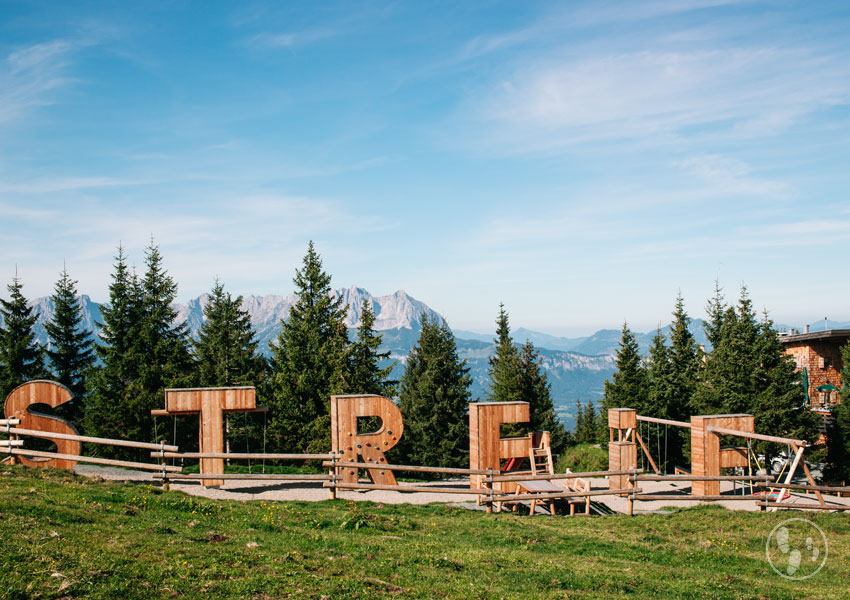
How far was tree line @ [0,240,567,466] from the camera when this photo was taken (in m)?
31.3

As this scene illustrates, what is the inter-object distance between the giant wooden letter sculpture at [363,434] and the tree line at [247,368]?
12455mm

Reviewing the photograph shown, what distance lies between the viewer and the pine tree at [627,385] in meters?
36.8

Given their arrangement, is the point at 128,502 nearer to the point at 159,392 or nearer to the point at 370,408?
the point at 370,408

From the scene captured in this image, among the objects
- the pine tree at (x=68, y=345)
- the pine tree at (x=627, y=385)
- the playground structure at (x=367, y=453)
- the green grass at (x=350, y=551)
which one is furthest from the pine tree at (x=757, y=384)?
the pine tree at (x=68, y=345)

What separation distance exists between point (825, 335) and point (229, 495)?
37.2 meters

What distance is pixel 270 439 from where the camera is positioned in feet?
109

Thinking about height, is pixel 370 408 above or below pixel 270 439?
above

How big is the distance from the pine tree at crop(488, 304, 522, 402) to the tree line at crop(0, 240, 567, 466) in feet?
0.39

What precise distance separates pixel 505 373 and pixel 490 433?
22.9 meters

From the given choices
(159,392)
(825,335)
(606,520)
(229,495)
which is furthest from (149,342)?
(825,335)

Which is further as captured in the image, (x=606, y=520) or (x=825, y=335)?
(x=825, y=335)

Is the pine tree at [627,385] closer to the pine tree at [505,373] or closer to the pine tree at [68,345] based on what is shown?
the pine tree at [505,373]

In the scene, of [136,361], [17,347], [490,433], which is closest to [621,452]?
[490,433]

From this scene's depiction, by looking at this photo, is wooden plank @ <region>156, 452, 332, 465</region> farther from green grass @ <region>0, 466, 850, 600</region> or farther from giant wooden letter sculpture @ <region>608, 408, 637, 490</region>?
giant wooden letter sculpture @ <region>608, 408, 637, 490</region>
